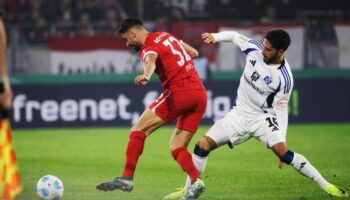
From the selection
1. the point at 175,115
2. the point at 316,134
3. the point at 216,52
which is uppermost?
the point at 175,115

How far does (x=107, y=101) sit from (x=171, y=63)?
415 inches

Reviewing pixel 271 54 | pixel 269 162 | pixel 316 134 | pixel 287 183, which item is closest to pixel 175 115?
pixel 271 54

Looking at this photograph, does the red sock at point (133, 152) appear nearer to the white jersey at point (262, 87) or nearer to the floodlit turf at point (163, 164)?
the floodlit turf at point (163, 164)

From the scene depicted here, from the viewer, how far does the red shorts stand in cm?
956

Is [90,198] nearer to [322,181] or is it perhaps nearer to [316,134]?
[322,181]

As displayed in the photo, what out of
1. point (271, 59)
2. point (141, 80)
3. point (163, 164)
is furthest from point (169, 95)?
point (163, 164)

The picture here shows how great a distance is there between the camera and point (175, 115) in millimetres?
9617

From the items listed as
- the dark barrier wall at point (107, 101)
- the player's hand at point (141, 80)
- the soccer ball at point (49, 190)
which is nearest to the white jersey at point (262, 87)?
the player's hand at point (141, 80)

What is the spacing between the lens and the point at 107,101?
19.9 metres

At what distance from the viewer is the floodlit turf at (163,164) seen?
1024 cm

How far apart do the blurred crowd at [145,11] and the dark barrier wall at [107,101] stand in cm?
165

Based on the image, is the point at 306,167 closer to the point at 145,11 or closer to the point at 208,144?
the point at 208,144

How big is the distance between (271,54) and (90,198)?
9.12ft

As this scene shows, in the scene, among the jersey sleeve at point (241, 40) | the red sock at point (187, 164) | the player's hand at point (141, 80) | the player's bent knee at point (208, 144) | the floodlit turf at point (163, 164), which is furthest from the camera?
the floodlit turf at point (163, 164)
